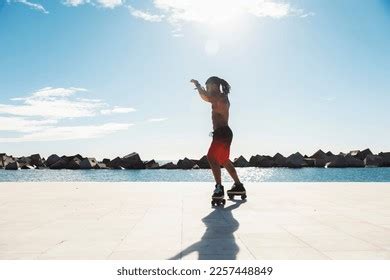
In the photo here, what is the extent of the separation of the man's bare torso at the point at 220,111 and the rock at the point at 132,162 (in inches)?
5858

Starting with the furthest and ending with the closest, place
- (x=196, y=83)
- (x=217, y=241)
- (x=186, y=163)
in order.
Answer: (x=186, y=163) → (x=196, y=83) → (x=217, y=241)

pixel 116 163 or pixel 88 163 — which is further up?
pixel 116 163

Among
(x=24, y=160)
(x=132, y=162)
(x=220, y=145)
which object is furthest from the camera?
(x=24, y=160)

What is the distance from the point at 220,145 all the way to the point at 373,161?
20506cm

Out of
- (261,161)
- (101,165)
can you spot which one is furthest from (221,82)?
(261,161)

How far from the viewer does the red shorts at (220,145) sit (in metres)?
8.20

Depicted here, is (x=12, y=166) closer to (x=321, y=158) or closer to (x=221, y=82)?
(x=321, y=158)

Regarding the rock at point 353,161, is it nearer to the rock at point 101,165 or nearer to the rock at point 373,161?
the rock at point 373,161

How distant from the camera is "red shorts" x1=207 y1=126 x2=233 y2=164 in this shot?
323 inches

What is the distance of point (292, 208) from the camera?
726 cm

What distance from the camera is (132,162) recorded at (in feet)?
511

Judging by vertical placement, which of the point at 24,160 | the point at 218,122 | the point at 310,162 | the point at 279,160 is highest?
the point at 279,160

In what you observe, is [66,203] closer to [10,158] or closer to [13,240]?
[13,240]

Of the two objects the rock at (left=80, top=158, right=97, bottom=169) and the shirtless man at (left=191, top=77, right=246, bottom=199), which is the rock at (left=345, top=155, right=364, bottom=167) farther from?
the shirtless man at (left=191, top=77, right=246, bottom=199)
